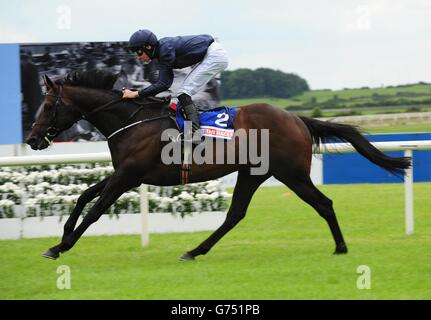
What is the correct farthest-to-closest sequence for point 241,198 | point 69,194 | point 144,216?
point 69,194
point 144,216
point 241,198

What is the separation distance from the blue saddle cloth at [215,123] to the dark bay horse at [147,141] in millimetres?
83

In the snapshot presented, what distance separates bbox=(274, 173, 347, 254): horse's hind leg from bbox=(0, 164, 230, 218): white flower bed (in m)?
1.79

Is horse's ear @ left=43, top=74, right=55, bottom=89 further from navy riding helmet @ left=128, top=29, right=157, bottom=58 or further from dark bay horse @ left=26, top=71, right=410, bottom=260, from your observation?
navy riding helmet @ left=128, top=29, right=157, bottom=58

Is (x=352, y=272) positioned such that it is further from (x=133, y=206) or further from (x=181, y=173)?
(x=133, y=206)

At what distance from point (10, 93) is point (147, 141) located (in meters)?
6.19

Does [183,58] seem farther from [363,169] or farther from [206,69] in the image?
[363,169]

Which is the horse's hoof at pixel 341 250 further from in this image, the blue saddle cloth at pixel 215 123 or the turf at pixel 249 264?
the blue saddle cloth at pixel 215 123

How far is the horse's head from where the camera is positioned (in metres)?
6.11

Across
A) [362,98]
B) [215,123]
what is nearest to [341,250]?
[215,123]

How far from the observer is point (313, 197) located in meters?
6.26

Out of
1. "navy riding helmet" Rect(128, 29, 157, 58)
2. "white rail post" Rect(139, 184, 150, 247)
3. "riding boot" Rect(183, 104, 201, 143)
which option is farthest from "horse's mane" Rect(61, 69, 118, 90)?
"white rail post" Rect(139, 184, 150, 247)

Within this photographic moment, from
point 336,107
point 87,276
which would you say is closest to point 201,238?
point 87,276

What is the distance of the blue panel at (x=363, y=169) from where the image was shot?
12.5 m
